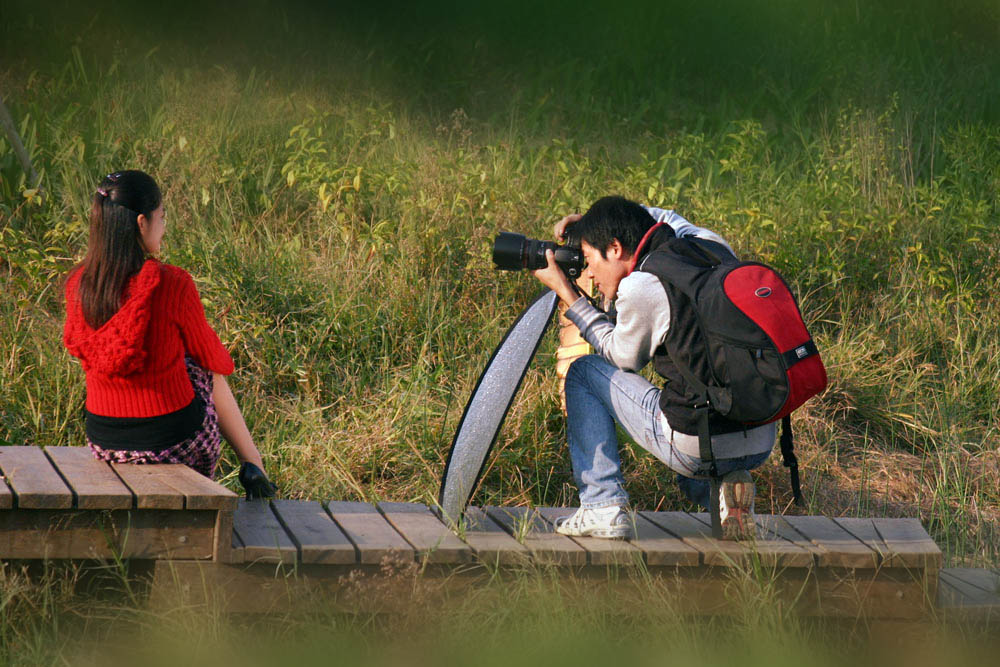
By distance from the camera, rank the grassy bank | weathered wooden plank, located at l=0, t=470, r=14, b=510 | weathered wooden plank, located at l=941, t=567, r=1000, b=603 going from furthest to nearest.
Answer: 1. the grassy bank
2. weathered wooden plank, located at l=941, t=567, r=1000, b=603
3. weathered wooden plank, located at l=0, t=470, r=14, b=510

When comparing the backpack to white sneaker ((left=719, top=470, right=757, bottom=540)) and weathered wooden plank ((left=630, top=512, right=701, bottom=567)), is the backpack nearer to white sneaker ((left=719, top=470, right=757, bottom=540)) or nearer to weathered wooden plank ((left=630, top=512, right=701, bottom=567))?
white sneaker ((left=719, top=470, right=757, bottom=540))

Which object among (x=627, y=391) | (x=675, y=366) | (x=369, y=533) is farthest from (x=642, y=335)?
(x=369, y=533)

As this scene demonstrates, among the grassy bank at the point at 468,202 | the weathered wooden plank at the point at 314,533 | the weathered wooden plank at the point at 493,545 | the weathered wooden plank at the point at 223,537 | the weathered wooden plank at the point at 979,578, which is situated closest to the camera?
the weathered wooden plank at the point at 223,537

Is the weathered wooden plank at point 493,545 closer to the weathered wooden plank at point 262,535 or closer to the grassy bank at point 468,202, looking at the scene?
the weathered wooden plank at point 262,535

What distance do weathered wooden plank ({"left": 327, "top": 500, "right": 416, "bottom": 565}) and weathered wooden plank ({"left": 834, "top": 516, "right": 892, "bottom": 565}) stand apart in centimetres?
141

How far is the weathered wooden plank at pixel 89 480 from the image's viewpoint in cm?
281

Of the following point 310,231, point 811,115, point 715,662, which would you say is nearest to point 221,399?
point 715,662

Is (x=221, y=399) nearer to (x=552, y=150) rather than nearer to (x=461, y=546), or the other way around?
(x=461, y=546)

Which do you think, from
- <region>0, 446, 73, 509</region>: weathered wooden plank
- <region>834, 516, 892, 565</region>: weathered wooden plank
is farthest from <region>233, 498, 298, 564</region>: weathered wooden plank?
<region>834, 516, 892, 565</region>: weathered wooden plank

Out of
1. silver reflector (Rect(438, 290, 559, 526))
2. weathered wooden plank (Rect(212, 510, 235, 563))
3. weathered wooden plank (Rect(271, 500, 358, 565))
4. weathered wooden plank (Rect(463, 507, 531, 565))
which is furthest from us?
silver reflector (Rect(438, 290, 559, 526))

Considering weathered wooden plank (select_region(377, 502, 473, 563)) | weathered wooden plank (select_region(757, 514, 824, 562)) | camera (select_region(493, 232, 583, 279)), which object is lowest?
weathered wooden plank (select_region(757, 514, 824, 562))

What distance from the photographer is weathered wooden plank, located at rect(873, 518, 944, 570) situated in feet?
10.7

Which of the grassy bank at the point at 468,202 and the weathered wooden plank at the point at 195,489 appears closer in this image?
the weathered wooden plank at the point at 195,489

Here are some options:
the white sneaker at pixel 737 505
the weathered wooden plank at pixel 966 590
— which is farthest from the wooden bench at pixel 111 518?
the weathered wooden plank at pixel 966 590
